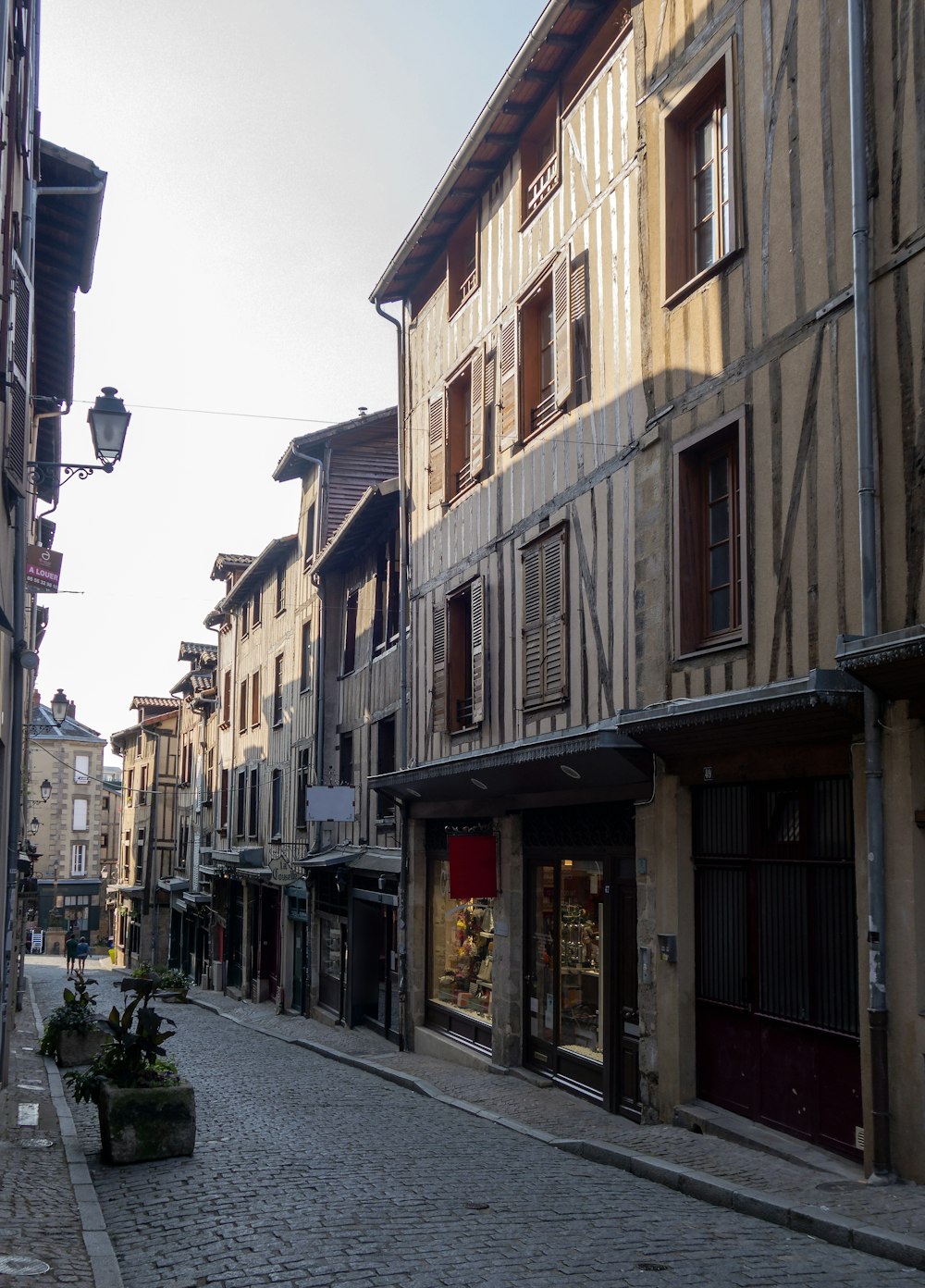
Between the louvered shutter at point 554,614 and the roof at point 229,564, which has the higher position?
the roof at point 229,564

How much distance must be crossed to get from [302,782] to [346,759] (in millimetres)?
3668

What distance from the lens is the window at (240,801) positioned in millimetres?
32500

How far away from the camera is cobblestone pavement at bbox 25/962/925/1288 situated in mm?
5930

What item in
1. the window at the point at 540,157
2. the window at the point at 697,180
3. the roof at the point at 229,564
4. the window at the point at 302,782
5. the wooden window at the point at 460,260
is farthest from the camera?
the roof at the point at 229,564

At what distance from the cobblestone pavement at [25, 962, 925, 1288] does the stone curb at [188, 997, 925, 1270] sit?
83 mm

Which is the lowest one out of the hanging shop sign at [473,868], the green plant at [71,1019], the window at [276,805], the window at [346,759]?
the green plant at [71,1019]

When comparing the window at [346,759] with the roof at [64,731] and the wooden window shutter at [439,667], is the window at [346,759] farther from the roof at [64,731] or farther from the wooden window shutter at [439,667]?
the roof at [64,731]

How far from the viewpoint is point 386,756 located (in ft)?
65.3

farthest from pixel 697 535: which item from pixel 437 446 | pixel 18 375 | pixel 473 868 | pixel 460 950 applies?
pixel 460 950

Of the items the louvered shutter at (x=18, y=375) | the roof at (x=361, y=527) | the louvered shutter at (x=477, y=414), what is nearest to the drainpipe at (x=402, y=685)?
the roof at (x=361, y=527)

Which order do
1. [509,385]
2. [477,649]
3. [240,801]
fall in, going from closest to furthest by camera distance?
[509,385]
[477,649]
[240,801]

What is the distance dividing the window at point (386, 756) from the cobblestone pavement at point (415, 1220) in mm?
8465

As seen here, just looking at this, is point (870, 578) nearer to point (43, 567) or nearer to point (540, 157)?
point (540, 157)

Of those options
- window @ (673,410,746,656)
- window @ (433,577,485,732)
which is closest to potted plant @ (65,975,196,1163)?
window @ (673,410,746,656)
